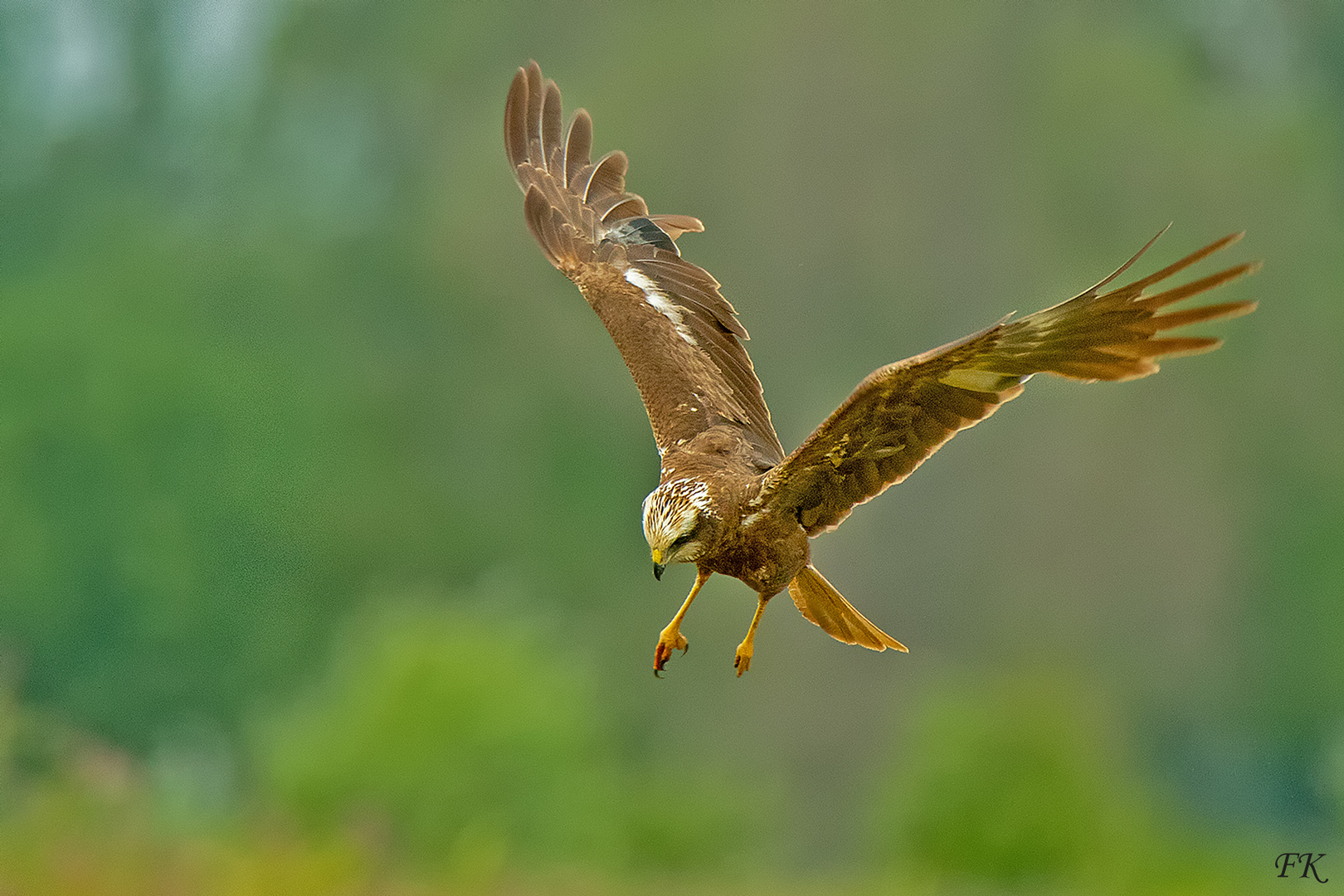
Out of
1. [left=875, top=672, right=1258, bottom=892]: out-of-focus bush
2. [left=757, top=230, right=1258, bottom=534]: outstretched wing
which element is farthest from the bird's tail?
[left=875, top=672, right=1258, bottom=892]: out-of-focus bush

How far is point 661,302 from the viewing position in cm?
891

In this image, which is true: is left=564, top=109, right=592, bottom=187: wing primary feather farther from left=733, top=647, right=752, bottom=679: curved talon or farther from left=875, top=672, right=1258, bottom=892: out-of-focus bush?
left=875, top=672, right=1258, bottom=892: out-of-focus bush

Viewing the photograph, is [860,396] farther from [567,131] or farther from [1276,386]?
[1276,386]

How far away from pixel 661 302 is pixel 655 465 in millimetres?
29022

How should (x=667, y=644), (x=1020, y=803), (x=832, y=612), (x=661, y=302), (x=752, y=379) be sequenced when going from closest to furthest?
(x=667, y=644), (x=832, y=612), (x=752, y=379), (x=661, y=302), (x=1020, y=803)

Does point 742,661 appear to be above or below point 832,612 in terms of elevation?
below

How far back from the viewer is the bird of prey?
20.5 ft

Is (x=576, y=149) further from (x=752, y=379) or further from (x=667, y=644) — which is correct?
(x=667, y=644)

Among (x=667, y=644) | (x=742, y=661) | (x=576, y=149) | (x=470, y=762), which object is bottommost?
(x=742, y=661)

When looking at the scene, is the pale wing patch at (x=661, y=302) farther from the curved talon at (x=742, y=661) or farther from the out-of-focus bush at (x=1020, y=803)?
the out-of-focus bush at (x=1020, y=803)

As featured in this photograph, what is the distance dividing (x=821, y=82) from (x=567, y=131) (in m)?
27.9

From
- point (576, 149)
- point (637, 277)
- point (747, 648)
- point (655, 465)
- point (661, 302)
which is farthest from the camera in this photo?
point (655, 465)

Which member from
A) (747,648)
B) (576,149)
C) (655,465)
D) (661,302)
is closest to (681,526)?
(747,648)

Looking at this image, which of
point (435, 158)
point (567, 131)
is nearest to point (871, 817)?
point (435, 158)
